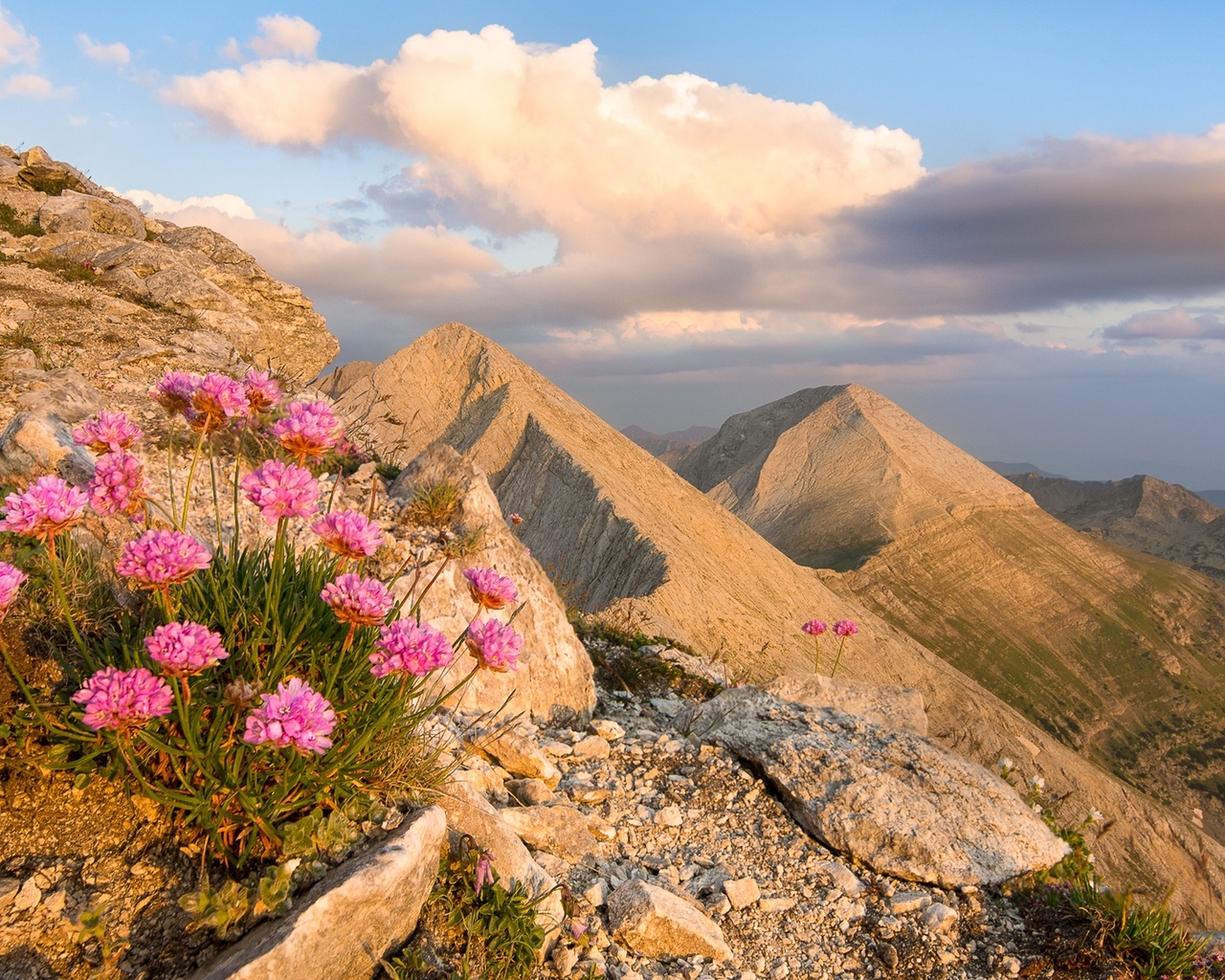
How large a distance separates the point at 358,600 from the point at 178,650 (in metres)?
0.52

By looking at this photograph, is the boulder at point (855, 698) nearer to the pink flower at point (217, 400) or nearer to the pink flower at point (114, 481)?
the pink flower at point (217, 400)

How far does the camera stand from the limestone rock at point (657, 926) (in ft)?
10.6

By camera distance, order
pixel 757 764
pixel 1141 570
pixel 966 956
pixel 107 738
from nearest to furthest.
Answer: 1. pixel 107 738
2. pixel 966 956
3. pixel 757 764
4. pixel 1141 570

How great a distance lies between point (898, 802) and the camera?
4523 mm

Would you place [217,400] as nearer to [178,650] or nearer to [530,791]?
[178,650]

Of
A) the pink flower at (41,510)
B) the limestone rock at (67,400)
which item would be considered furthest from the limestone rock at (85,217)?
the pink flower at (41,510)

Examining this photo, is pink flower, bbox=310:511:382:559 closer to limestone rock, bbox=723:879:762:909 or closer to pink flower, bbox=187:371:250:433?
pink flower, bbox=187:371:250:433

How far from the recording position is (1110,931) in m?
3.68

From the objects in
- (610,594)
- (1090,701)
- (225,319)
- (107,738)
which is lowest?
(1090,701)

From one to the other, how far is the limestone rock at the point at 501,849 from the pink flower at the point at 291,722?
1008 mm

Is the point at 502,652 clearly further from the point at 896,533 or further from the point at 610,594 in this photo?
the point at 896,533

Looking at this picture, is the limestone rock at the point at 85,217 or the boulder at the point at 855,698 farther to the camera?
the limestone rock at the point at 85,217

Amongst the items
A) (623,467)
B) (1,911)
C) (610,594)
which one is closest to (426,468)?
(1,911)

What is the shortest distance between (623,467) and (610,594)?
24.2 ft
